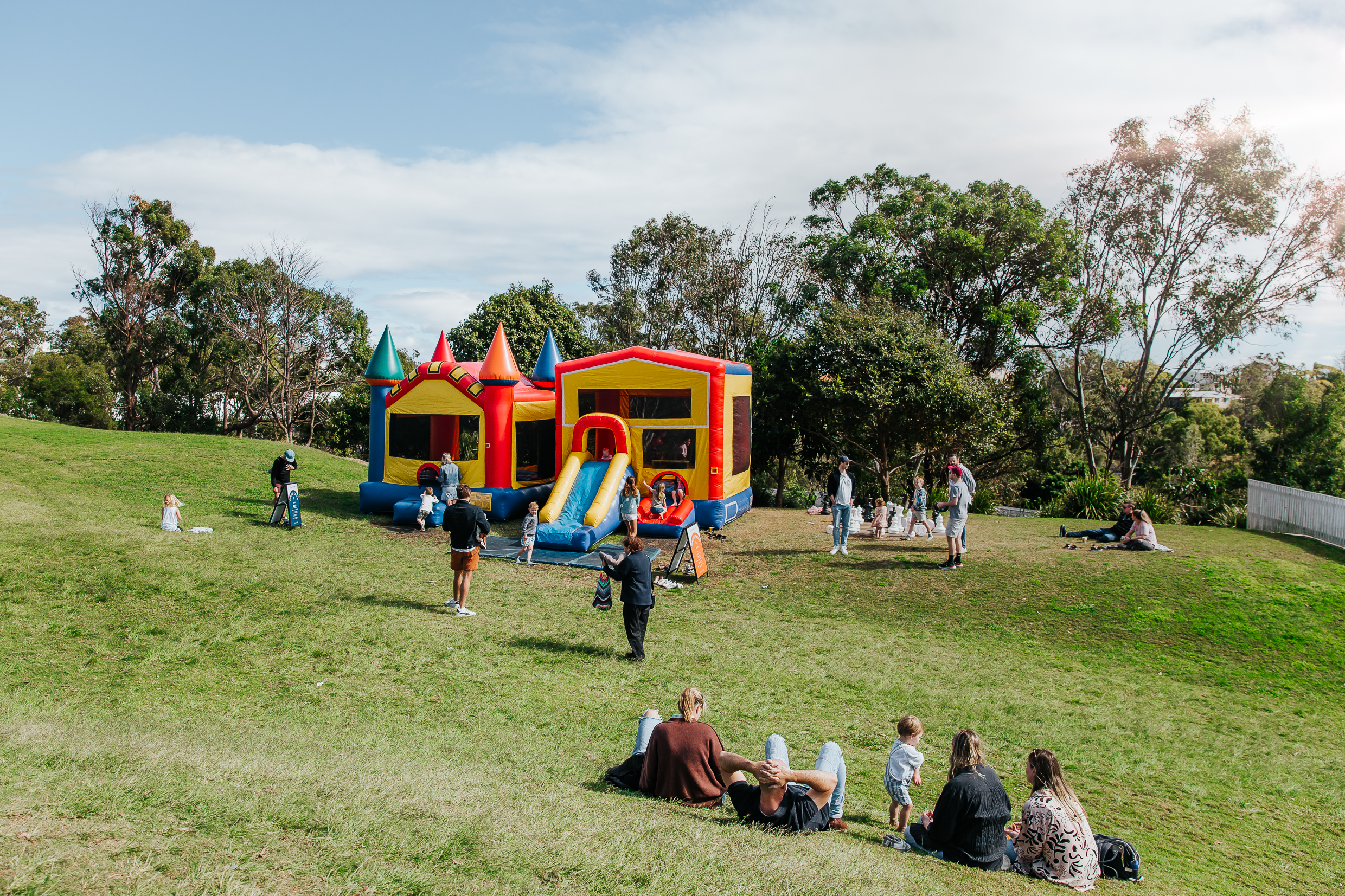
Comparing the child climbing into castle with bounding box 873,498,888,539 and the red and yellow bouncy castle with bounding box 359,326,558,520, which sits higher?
the red and yellow bouncy castle with bounding box 359,326,558,520

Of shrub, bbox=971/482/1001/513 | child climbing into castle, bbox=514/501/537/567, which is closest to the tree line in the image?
shrub, bbox=971/482/1001/513

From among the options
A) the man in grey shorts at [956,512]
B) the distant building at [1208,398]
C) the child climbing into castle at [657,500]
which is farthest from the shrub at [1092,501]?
the child climbing into castle at [657,500]

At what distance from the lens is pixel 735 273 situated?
37531 mm

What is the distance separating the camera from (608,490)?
55.7 ft

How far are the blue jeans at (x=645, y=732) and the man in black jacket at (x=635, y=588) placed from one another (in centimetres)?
310

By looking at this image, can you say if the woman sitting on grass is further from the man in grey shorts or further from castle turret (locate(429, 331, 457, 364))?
castle turret (locate(429, 331, 457, 364))

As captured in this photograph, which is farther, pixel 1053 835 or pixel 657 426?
pixel 657 426

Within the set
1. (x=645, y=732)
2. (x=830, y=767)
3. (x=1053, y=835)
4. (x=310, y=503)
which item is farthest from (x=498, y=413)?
(x=1053, y=835)

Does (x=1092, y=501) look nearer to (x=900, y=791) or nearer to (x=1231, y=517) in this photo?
(x=1231, y=517)

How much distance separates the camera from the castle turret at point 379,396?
62.6 feet

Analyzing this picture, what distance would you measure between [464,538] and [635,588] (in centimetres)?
299

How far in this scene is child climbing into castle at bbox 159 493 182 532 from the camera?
14.6m

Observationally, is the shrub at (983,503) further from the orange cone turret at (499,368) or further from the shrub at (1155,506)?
the orange cone turret at (499,368)

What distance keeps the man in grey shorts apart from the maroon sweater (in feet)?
30.5
